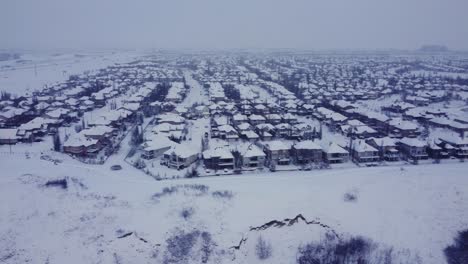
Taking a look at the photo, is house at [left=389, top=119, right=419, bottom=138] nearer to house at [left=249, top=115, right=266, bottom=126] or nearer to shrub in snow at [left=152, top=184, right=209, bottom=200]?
house at [left=249, top=115, right=266, bottom=126]

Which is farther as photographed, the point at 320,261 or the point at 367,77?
the point at 367,77

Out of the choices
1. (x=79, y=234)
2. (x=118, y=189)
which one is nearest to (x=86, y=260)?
(x=79, y=234)

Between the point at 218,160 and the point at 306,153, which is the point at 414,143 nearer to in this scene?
the point at 306,153

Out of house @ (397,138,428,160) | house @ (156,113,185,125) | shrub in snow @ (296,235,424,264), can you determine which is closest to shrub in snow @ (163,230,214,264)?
shrub in snow @ (296,235,424,264)

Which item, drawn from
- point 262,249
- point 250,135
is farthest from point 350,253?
point 250,135

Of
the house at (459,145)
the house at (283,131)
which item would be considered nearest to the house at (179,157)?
the house at (283,131)

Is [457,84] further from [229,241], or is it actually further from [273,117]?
[229,241]

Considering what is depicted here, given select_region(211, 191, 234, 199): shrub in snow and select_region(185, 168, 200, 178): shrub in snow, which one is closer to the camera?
select_region(211, 191, 234, 199): shrub in snow
